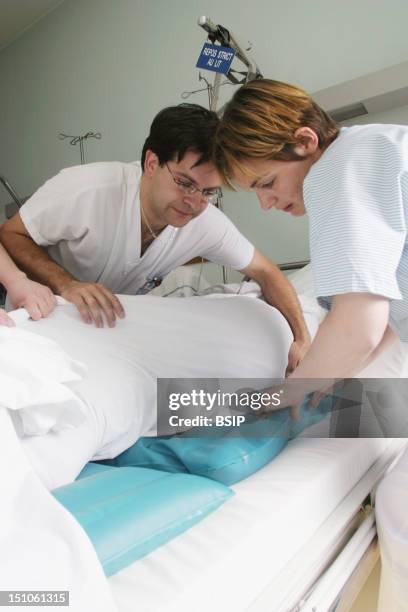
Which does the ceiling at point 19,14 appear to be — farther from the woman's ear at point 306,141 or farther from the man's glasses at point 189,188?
the woman's ear at point 306,141

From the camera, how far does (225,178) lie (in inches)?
55.0

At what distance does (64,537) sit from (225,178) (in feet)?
3.42

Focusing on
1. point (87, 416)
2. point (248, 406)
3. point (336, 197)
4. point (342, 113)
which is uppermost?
point (342, 113)

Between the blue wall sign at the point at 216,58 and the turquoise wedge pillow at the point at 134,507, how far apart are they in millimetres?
2104

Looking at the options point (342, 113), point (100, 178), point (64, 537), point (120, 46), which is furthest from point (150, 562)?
point (120, 46)

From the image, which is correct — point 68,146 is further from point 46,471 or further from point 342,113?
point 46,471

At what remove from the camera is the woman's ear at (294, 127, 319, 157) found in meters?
1.14

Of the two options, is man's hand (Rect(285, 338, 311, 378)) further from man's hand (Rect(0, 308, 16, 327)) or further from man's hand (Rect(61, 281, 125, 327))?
man's hand (Rect(0, 308, 16, 327))

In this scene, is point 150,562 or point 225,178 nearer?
point 150,562

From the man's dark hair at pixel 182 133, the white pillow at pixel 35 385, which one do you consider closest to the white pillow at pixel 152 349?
the white pillow at pixel 35 385

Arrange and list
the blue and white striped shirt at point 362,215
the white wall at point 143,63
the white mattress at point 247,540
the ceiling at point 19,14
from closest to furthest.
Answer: the white mattress at point 247,540, the blue and white striped shirt at point 362,215, the white wall at point 143,63, the ceiling at point 19,14

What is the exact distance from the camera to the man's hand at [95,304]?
1345 mm

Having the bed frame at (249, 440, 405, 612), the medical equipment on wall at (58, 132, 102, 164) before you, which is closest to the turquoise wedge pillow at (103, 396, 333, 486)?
the bed frame at (249, 440, 405, 612)

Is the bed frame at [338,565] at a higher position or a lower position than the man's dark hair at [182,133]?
lower
